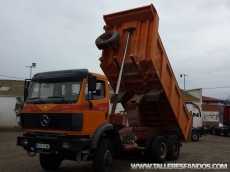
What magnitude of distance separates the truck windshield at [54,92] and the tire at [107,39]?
2558mm

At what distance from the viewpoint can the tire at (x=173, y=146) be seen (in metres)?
10.7

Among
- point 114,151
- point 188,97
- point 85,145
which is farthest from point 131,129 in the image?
point 188,97

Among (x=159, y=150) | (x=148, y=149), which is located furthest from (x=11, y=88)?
(x=159, y=150)

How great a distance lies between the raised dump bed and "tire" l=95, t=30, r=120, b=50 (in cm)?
37

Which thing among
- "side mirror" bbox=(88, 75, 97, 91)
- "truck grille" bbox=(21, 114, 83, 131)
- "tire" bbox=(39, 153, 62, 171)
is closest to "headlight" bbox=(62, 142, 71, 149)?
"truck grille" bbox=(21, 114, 83, 131)

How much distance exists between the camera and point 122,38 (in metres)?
9.79

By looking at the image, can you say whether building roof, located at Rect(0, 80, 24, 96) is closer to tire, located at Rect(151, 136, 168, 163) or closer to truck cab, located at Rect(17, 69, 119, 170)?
tire, located at Rect(151, 136, 168, 163)

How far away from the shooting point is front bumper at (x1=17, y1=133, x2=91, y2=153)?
21.9 ft

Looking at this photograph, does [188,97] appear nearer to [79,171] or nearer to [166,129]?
[166,129]

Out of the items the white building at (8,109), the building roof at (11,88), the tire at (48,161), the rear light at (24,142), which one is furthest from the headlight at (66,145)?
the building roof at (11,88)

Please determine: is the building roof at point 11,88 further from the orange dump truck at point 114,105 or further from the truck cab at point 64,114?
the truck cab at point 64,114

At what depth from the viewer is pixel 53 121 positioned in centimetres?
703

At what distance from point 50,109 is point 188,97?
2951 centimetres

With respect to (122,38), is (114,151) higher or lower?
lower
